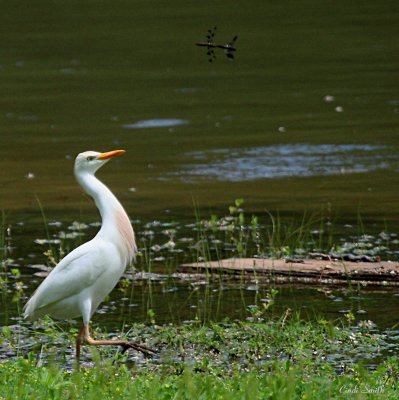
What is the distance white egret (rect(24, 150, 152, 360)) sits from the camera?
23.9 ft

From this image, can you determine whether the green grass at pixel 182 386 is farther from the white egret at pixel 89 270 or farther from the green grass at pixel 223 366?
the white egret at pixel 89 270

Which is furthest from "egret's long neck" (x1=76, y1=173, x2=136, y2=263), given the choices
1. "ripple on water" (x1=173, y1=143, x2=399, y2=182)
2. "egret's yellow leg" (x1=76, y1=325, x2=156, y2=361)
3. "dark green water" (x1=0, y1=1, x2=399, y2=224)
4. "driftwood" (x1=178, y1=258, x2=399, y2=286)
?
"ripple on water" (x1=173, y1=143, x2=399, y2=182)

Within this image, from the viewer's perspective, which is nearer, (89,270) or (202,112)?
(89,270)

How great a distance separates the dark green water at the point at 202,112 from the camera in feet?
39.0

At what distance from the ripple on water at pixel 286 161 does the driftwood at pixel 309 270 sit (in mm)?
3501

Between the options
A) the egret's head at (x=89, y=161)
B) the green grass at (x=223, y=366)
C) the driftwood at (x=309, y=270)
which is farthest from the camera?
the driftwood at (x=309, y=270)

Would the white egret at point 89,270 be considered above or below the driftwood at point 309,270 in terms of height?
above

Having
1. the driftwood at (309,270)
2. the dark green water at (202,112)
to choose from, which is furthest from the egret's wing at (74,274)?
the driftwood at (309,270)

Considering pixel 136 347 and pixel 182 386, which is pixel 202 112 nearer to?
pixel 136 347

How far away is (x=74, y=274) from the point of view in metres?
7.27

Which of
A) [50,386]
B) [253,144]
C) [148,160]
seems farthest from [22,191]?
[50,386]

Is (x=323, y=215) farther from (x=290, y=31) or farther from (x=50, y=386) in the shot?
(x=290, y=31)

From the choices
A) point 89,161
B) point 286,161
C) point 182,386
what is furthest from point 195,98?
point 182,386

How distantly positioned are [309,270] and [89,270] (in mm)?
2282
